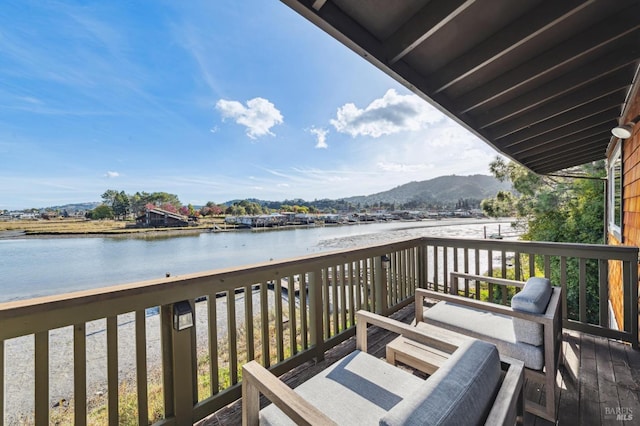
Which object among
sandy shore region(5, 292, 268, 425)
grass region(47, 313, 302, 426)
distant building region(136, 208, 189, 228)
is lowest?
sandy shore region(5, 292, 268, 425)

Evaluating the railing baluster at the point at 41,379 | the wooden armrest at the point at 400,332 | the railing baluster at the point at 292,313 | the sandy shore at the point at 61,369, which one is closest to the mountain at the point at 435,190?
the sandy shore at the point at 61,369

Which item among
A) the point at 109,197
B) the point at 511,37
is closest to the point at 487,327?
the point at 511,37

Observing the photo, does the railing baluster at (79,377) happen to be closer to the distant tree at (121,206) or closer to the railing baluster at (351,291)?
the railing baluster at (351,291)

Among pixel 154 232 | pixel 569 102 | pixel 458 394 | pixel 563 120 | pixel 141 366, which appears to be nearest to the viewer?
pixel 458 394

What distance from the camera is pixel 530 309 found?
5.76 feet

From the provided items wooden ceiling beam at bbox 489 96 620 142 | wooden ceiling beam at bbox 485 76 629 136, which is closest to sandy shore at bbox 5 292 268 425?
wooden ceiling beam at bbox 485 76 629 136

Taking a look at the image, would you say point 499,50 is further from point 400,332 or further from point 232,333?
point 232,333

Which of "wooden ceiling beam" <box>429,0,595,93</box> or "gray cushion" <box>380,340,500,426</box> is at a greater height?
"wooden ceiling beam" <box>429,0,595,93</box>

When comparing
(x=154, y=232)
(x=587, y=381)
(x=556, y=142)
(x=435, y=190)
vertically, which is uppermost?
(x=435, y=190)

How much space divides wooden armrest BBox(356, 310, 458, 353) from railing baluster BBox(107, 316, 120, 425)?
1.45m

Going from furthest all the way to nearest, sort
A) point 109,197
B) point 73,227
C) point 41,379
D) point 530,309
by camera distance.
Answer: point 109,197
point 73,227
point 530,309
point 41,379

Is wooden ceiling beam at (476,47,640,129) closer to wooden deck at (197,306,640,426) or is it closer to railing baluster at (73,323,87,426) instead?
wooden deck at (197,306,640,426)

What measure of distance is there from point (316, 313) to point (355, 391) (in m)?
1.10

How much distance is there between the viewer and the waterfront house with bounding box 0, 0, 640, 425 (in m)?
1.51
